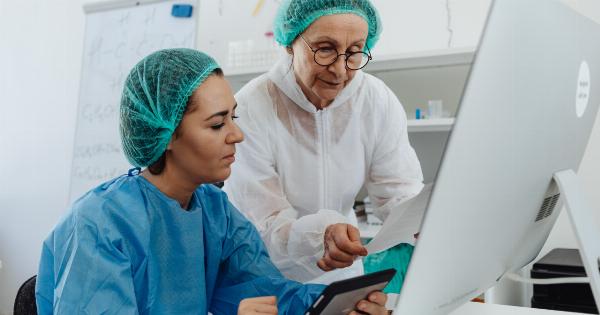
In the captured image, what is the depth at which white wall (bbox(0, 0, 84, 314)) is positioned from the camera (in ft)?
10.2

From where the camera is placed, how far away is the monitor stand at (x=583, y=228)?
1.97 feet

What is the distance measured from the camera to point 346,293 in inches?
27.8

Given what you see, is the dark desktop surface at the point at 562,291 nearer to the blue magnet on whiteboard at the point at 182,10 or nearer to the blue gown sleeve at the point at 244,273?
the blue gown sleeve at the point at 244,273

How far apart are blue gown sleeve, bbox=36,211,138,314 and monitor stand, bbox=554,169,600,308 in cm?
69

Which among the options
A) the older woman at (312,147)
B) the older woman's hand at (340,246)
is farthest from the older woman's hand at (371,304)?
the older woman at (312,147)

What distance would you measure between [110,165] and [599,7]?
2.03 m

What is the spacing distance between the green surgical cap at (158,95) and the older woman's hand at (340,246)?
40 centimetres

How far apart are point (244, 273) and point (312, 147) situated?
1.16ft

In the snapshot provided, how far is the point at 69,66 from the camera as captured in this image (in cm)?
312

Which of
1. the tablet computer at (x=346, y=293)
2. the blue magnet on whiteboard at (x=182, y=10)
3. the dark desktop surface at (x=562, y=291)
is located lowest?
the dark desktop surface at (x=562, y=291)

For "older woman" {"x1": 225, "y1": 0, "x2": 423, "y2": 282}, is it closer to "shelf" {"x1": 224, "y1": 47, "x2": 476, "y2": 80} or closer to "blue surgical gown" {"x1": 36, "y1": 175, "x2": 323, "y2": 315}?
"blue surgical gown" {"x1": 36, "y1": 175, "x2": 323, "y2": 315}

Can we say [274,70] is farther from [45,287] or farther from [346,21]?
[45,287]

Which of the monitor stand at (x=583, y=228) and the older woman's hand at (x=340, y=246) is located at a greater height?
the monitor stand at (x=583, y=228)

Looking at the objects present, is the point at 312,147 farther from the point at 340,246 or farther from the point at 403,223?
the point at 403,223
